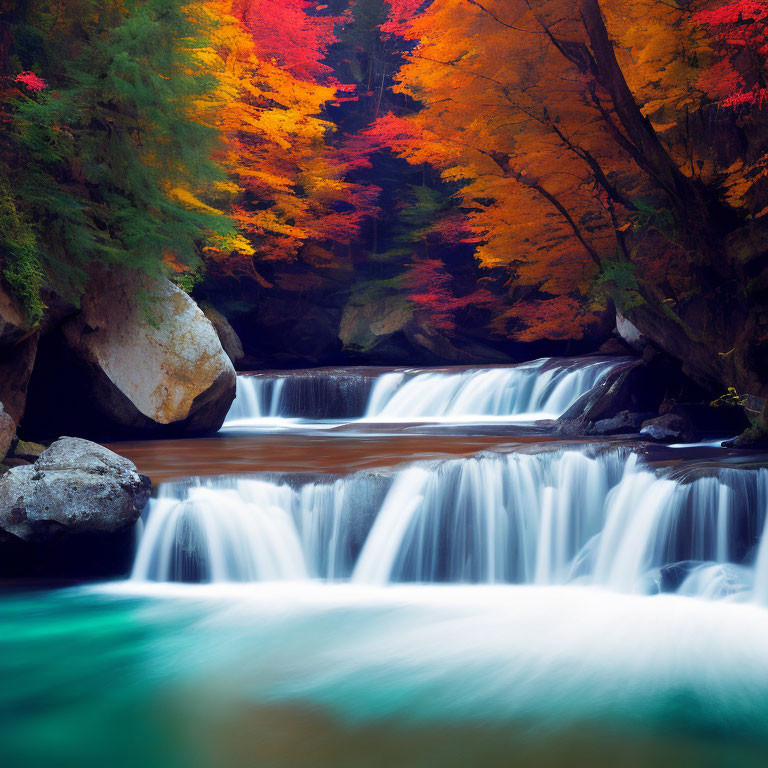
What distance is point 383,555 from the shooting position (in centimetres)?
716

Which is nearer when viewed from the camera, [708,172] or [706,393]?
[708,172]

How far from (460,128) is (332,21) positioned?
14.4m

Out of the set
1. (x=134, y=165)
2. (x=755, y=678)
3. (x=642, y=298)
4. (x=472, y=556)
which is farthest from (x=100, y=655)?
(x=642, y=298)

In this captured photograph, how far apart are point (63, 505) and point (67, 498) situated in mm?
64

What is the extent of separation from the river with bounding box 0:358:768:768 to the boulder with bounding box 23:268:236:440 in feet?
4.65

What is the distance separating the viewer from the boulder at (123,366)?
1063 cm

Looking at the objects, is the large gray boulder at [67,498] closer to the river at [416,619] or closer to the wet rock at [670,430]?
the river at [416,619]

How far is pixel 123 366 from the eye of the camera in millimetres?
10797

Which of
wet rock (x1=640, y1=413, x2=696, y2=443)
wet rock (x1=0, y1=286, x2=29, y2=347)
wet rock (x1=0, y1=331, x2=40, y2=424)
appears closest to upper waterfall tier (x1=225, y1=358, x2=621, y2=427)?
wet rock (x1=640, y1=413, x2=696, y2=443)

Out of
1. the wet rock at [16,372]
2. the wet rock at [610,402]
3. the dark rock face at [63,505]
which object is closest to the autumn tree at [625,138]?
the wet rock at [610,402]

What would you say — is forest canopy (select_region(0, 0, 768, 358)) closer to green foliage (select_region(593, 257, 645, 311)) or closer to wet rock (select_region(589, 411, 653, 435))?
green foliage (select_region(593, 257, 645, 311))

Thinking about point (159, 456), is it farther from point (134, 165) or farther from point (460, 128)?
point (460, 128)

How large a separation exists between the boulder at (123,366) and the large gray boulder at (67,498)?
12.1 feet

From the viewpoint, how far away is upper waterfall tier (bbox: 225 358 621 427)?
14.5 metres
